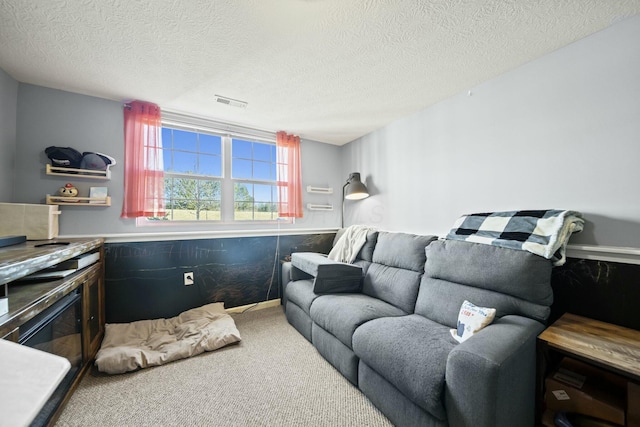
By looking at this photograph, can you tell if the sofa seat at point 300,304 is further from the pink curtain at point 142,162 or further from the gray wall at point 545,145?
the pink curtain at point 142,162

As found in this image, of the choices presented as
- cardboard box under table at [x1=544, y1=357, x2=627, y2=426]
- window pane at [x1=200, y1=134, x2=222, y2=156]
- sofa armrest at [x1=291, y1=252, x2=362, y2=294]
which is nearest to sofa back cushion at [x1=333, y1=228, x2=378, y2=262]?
sofa armrest at [x1=291, y1=252, x2=362, y2=294]

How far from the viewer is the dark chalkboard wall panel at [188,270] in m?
2.36

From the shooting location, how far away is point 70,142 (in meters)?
2.27

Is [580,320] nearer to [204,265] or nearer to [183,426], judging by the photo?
[183,426]

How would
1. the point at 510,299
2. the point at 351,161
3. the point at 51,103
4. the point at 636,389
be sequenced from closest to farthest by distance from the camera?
1. the point at 636,389
2. the point at 510,299
3. the point at 51,103
4. the point at 351,161

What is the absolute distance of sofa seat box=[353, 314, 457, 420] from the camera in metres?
1.13

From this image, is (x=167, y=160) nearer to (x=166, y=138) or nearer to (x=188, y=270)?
(x=166, y=138)

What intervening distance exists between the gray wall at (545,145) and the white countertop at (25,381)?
244 cm

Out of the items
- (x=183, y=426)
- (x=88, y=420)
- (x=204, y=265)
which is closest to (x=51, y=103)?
(x=204, y=265)

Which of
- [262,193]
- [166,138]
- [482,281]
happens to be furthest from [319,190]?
[482,281]

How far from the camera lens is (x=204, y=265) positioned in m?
2.75

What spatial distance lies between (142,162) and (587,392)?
3.69 meters

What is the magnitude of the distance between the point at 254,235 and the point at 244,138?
1.30 metres

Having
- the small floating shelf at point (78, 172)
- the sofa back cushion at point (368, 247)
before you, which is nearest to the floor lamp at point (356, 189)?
the sofa back cushion at point (368, 247)
